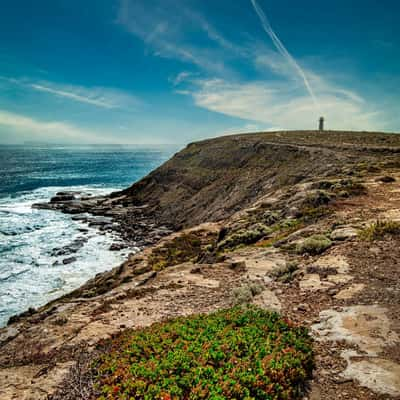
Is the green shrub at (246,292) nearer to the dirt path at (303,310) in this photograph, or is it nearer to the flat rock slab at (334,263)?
the dirt path at (303,310)

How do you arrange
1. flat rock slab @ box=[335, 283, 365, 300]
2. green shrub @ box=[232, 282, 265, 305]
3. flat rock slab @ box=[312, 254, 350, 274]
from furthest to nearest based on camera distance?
1. flat rock slab @ box=[312, 254, 350, 274]
2. green shrub @ box=[232, 282, 265, 305]
3. flat rock slab @ box=[335, 283, 365, 300]

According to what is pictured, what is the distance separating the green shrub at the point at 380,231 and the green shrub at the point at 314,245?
1483mm

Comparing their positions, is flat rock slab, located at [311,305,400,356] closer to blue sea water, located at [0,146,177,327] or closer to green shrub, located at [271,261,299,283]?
green shrub, located at [271,261,299,283]

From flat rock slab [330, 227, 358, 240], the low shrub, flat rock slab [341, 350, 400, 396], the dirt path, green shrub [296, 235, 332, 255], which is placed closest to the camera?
flat rock slab [341, 350, 400, 396]

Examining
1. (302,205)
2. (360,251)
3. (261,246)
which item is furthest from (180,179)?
(360,251)

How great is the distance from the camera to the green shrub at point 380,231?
12.2 metres

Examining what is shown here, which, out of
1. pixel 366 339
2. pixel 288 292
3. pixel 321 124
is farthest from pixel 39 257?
pixel 321 124

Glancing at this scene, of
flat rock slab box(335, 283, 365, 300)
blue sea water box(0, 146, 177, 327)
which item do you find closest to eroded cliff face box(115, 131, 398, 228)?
blue sea water box(0, 146, 177, 327)

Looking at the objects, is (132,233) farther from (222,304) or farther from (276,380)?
(276,380)

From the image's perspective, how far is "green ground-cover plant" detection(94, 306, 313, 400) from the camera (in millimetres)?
5137

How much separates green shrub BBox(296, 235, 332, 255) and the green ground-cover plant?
570 cm

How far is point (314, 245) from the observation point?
12.6m

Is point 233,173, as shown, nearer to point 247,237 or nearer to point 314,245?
point 247,237

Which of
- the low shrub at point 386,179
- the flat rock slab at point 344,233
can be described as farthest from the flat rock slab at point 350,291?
the low shrub at point 386,179
